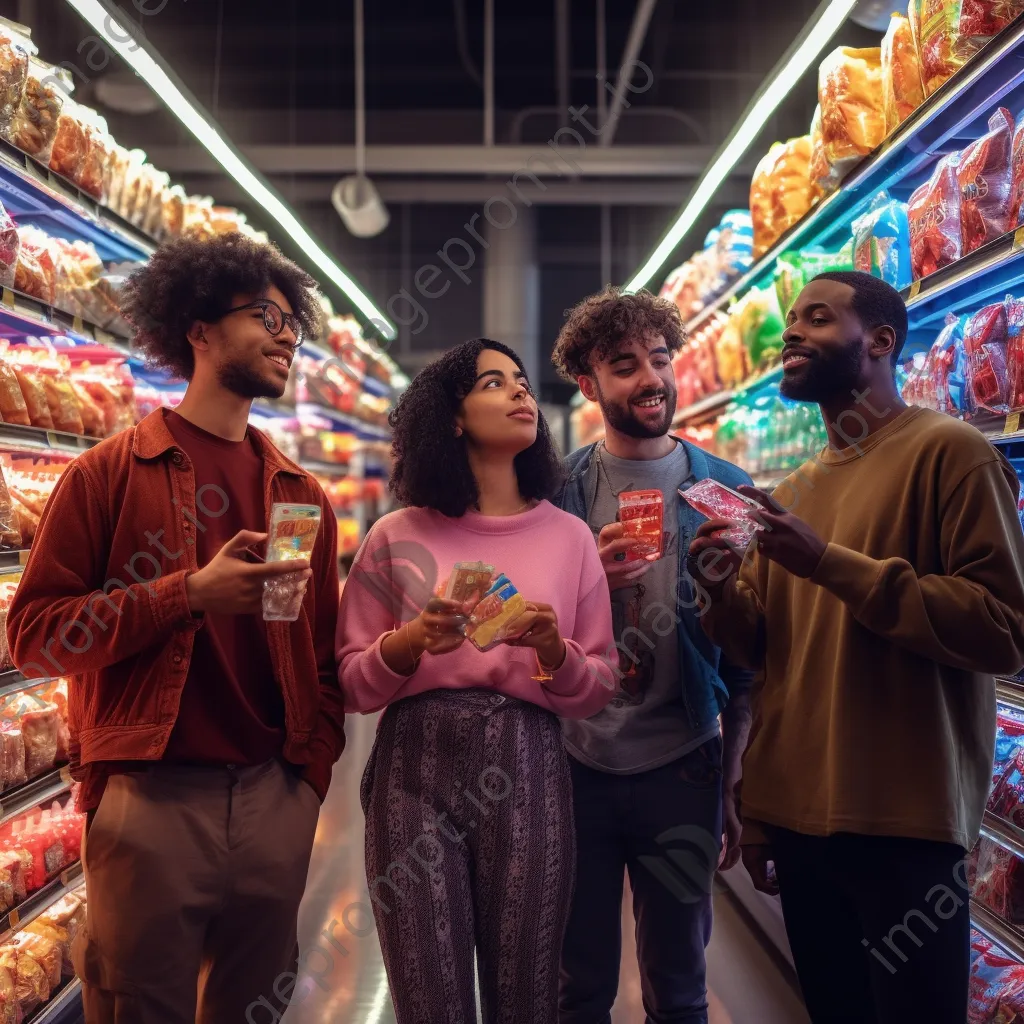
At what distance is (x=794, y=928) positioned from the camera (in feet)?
6.47

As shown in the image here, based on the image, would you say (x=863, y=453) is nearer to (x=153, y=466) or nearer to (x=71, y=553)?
(x=153, y=466)

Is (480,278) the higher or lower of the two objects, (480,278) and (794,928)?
the higher

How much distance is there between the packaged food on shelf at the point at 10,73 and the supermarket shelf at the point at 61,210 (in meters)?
0.09

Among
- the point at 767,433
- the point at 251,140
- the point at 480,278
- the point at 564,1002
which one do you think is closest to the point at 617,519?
the point at 564,1002

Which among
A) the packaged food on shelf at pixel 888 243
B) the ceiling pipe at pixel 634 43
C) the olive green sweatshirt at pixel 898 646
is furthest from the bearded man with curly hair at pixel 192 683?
the ceiling pipe at pixel 634 43

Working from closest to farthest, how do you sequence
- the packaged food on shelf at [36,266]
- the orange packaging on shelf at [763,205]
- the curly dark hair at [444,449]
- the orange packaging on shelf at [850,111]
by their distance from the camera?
the curly dark hair at [444,449]
the packaged food on shelf at [36,266]
the orange packaging on shelf at [850,111]
the orange packaging on shelf at [763,205]

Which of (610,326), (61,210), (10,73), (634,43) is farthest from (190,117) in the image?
(634,43)

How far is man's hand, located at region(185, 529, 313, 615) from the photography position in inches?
66.9

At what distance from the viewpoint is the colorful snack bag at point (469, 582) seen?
5.50ft

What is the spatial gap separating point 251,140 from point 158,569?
32.6 ft

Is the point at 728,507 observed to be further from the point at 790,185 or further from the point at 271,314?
the point at 790,185

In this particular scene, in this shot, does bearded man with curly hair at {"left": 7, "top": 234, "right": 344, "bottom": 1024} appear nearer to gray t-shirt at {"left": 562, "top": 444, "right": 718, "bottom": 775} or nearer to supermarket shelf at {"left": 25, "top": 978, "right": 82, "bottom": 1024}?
gray t-shirt at {"left": 562, "top": 444, "right": 718, "bottom": 775}

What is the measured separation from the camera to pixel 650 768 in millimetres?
2203

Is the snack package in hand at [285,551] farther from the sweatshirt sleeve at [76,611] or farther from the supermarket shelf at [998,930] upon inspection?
the supermarket shelf at [998,930]
